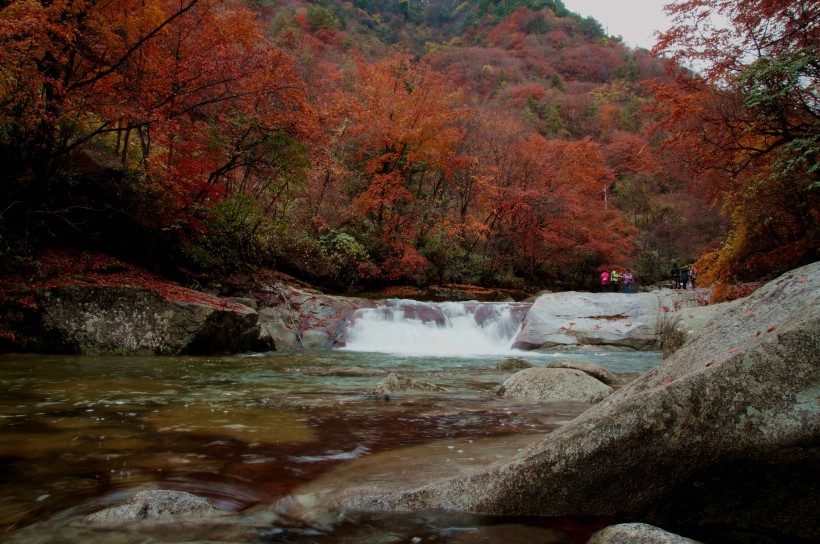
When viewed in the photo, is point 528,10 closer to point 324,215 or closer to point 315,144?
point 324,215

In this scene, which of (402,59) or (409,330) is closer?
(409,330)

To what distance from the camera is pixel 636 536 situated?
5.97 ft

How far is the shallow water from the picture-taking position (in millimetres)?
2242

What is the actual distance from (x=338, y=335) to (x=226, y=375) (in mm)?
6387

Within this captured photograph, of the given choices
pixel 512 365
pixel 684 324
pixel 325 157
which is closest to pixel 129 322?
pixel 512 365

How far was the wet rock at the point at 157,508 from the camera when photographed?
2260 mm

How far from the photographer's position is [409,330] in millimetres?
14875

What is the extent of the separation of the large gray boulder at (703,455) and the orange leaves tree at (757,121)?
11141 millimetres

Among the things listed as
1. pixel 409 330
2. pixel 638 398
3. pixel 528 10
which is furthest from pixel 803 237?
pixel 528 10

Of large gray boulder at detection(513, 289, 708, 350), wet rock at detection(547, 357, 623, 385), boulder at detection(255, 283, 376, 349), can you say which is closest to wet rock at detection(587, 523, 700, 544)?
wet rock at detection(547, 357, 623, 385)

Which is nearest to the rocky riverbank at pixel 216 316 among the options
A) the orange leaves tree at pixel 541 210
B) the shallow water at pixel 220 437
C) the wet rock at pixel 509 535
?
the shallow water at pixel 220 437

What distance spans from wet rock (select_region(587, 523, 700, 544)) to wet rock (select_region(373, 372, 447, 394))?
431 cm

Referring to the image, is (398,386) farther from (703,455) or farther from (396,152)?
(396,152)

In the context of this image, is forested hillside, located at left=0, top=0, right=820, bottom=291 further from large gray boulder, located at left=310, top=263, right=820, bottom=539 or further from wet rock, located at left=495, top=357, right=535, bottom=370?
large gray boulder, located at left=310, top=263, right=820, bottom=539
